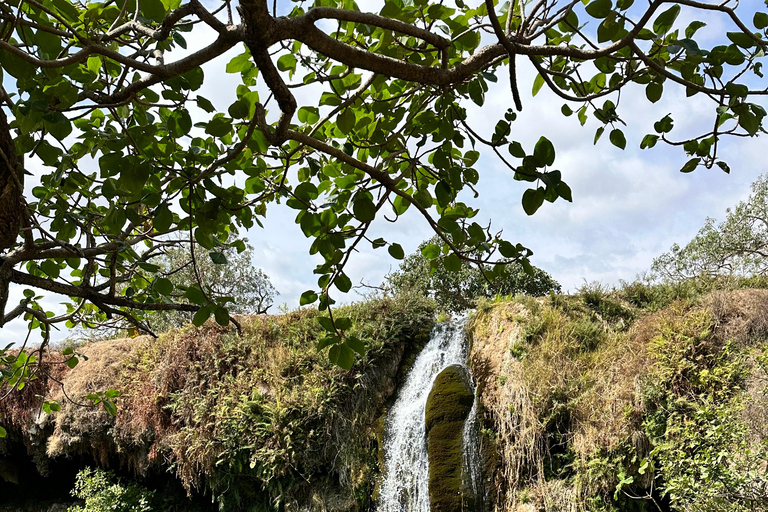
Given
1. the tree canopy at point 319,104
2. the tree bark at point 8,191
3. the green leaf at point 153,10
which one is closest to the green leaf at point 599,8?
the tree canopy at point 319,104

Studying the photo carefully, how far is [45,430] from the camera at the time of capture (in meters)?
8.75

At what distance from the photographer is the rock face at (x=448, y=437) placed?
5.66 metres

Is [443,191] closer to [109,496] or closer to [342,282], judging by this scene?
[342,282]

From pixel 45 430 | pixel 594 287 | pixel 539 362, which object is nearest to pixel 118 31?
pixel 539 362

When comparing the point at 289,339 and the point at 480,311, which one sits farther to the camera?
the point at 289,339

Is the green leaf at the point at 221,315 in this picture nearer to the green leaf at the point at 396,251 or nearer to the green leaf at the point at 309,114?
the green leaf at the point at 396,251

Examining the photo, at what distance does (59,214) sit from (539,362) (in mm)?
5042

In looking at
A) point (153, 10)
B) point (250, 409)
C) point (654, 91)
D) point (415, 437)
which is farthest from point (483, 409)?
point (153, 10)

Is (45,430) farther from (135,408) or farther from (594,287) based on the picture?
(594,287)

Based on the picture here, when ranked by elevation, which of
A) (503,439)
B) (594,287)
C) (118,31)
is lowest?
(503,439)

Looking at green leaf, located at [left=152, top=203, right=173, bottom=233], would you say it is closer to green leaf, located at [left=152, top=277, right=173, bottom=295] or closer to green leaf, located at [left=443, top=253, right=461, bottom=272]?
green leaf, located at [left=152, top=277, right=173, bottom=295]

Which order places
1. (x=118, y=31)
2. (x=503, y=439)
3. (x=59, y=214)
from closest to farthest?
(x=118, y=31) → (x=59, y=214) → (x=503, y=439)

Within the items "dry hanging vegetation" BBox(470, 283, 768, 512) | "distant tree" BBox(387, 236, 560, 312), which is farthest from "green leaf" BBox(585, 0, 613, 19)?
"distant tree" BBox(387, 236, 560, 312)

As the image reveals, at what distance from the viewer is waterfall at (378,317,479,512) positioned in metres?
5.94
